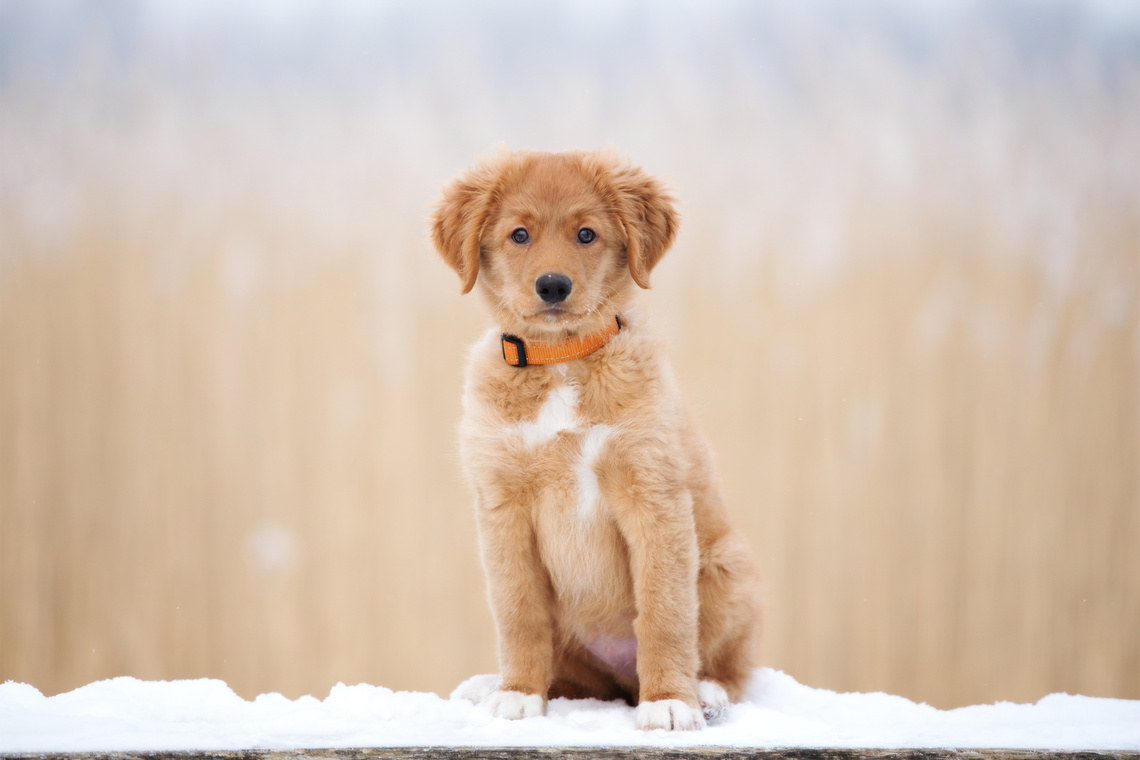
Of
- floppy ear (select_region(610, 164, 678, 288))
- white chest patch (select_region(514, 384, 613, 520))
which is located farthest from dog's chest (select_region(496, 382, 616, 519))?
floppy ear (select_region(610, 164, 678, 288))

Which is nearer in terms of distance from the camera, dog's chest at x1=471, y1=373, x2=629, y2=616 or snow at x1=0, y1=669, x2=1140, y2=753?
snow at x1=0, y1=669, x2=1140, y2=753

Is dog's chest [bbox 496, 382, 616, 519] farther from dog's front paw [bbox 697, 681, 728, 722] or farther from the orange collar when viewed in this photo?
dog's front paw [bbox 697, 681, 728, 722]

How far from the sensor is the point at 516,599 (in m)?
2.00

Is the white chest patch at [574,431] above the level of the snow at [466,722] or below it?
above

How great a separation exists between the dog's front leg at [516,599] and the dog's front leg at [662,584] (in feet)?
0.75

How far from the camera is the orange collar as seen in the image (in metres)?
2.02

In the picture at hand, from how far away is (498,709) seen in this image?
1.88m

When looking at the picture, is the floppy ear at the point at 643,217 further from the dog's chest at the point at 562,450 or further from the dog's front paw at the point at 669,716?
the dog's front paw at the point at 669,716

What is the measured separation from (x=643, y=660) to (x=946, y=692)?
A: 6.56 feet

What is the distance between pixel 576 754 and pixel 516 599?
0.51 metres

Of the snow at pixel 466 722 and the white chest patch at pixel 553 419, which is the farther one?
the white chest patch at pixel 553 419

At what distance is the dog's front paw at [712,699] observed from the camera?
1.97 metres

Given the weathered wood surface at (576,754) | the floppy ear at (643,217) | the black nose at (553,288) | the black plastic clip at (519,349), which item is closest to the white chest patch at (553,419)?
the black plastic clip at (519,349)

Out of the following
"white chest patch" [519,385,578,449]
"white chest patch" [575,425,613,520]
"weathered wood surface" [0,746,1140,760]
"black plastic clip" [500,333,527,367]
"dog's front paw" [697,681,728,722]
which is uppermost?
"black plastic clip" [500,333,527,367]
